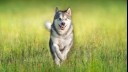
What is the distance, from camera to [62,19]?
6406 mm

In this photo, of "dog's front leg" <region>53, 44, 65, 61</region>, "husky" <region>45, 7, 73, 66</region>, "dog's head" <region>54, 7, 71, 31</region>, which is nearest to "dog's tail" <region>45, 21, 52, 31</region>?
"husky" <region>45, 7, 73, 66</region>

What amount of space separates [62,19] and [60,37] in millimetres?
294

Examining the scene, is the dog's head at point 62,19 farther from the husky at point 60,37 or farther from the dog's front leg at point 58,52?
the dog's front leg at point 58,52

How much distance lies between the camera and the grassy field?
6539 millimetres

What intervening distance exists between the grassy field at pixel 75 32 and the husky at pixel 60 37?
2.6 inches

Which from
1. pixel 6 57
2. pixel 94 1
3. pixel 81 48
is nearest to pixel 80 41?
pixel 81 48

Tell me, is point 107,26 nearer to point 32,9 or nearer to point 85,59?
point 85,59

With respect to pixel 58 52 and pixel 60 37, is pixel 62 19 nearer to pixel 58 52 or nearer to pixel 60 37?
pixel 60 37

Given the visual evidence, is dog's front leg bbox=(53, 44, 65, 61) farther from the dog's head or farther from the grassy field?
the dog's head

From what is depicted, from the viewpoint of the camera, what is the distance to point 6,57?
21.4ft

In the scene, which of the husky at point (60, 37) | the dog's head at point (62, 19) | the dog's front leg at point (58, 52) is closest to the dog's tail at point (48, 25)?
the husky at point (60, 37)

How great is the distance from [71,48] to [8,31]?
2.76ft

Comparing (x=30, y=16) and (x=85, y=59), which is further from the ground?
Result: (x=30, y=16)

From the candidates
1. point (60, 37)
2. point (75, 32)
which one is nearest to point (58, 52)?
point (60, 37)
